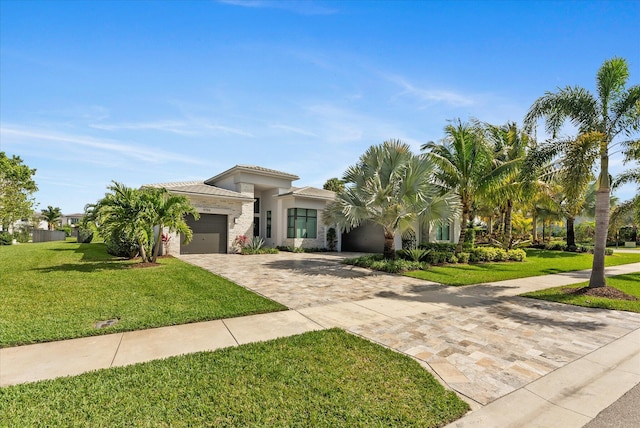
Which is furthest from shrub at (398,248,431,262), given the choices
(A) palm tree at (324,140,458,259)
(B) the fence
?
(B) the fence

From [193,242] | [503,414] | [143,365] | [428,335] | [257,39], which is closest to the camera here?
[503,414]

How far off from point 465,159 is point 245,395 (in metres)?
15.2

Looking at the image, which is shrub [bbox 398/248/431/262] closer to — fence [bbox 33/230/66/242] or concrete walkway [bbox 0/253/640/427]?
concrete walkway [bbox 0/253/640/427]

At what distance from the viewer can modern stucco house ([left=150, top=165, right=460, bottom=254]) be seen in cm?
1822

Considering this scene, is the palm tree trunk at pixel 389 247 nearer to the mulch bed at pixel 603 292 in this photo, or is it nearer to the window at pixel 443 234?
the mulch bed at pixel 603 292

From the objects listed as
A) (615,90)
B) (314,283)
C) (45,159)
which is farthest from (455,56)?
(45,159)

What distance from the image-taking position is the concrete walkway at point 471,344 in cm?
347

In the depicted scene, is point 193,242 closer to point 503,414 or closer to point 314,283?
point 314,283

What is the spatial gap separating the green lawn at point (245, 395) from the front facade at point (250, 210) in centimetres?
1470

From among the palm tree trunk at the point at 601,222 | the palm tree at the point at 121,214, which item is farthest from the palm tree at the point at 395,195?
the palm tree at the point at 121,214

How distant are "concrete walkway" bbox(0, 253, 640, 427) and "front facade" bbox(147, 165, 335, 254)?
11157 mm

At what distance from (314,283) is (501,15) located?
10.4 m

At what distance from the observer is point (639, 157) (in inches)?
399

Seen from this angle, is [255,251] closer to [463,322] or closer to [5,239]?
[463,322]
